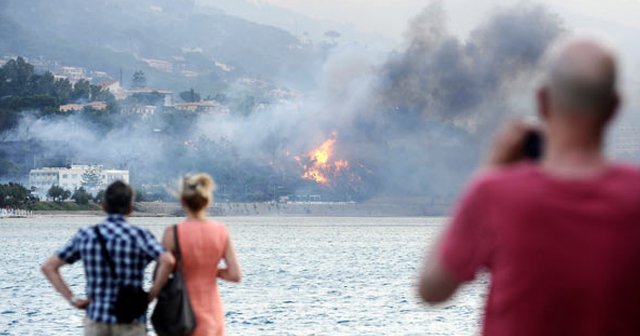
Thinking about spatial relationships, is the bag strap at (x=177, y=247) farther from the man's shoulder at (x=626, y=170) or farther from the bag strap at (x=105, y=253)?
the man's shoulder at (x=626, y=170)

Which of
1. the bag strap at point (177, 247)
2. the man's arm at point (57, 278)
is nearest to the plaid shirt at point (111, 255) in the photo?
the man's arm at point (57, 278)

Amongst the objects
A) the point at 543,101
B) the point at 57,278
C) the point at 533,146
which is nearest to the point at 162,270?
the point at 57,278

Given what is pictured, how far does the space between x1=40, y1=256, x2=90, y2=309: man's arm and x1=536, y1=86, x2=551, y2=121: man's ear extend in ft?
17.0

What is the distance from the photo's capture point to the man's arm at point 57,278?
8.17 m

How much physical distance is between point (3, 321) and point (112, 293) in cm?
3363

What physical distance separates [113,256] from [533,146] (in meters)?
4.71

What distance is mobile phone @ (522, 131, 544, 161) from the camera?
3625 mm

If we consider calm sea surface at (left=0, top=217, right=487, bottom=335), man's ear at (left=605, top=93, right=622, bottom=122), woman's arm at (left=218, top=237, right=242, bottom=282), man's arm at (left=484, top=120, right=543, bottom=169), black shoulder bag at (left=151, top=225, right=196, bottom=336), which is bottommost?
calm sea surface at (left=0, top=217, right=487, bottom=335)

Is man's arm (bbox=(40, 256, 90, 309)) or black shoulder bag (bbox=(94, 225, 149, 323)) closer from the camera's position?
black shoulder bag (bbox=(94, 225, 149, 323))

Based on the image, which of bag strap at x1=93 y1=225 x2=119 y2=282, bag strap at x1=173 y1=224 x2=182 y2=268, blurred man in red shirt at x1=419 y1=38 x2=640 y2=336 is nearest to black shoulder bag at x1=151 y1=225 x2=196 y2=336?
bag strap at x1=173 y1=224 x2=182 y2=268

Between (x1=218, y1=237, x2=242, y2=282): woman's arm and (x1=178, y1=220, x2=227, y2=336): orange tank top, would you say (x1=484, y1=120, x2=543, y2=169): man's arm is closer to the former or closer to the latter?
(x1=178, y1=220, x2=227, y2=336): orange tank top

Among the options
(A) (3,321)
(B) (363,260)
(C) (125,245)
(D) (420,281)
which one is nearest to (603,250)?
(D) (420,281)

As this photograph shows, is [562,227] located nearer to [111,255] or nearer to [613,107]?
[613,107]

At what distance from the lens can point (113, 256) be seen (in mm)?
7938
